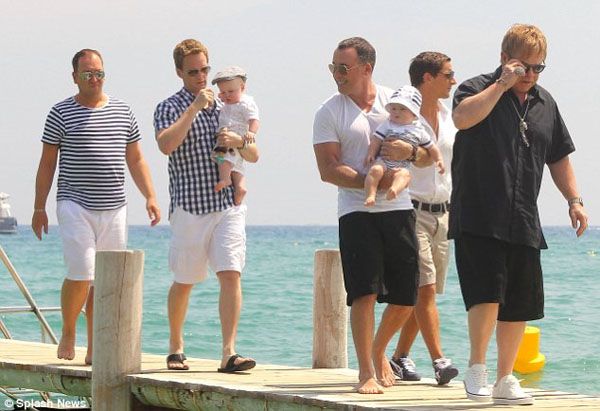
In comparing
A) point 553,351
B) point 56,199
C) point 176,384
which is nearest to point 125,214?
point 56,199

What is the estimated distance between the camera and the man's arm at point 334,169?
22.6ft

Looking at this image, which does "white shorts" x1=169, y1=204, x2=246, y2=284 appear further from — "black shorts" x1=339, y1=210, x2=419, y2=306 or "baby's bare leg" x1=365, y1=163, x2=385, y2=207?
"baby's bare leg" x1=365, y1=163, x2=385, y2=207

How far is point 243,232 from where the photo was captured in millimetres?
7949

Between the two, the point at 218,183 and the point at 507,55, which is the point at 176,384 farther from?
the point at 507,55

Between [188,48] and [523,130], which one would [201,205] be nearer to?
[188,48]

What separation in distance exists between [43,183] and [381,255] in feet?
7.32

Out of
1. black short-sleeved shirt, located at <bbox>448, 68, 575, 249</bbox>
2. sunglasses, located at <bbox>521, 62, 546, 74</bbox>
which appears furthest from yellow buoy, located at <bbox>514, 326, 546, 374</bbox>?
sunglasses, located at <bbox>521, 62, 546, 74</bbox>

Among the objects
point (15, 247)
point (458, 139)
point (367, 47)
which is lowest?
point (15, 247)

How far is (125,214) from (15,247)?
64.6 m

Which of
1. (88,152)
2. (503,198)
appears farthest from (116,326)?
(503,198)

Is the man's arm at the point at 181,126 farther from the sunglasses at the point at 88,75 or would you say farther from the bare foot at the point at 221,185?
the sunglasses at the point at 88,75

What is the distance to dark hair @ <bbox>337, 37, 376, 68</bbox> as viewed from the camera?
7.03 metres

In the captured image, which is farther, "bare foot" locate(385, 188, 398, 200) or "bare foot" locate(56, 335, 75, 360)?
"bare foot" locate(56, 335, 75, 360)

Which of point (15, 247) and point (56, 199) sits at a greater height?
point (56, 199)
